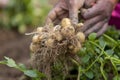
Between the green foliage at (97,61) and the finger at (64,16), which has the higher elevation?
the finger at (64,16)

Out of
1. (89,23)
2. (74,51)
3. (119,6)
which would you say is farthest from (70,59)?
(119,6)

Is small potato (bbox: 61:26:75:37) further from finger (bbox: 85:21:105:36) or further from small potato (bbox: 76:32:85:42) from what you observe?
finger (bbox: 85:21:105:36)

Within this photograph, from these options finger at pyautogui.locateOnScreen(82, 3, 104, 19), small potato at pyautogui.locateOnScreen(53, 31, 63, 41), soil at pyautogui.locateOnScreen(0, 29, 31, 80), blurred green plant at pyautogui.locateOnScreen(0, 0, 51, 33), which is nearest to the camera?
small potato at pyautogui.locateOnScreen(53, 31, 63, 41)

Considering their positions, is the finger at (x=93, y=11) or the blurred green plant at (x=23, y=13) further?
the blurred green plant at (x=23, y=13)

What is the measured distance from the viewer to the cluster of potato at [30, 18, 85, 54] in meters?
1.46

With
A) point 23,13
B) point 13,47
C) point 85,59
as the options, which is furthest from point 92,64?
point 23,13

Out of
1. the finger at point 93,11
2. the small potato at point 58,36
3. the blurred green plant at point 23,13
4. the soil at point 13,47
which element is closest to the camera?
the small potato at point 58,36

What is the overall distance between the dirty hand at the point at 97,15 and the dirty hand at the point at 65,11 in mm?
44

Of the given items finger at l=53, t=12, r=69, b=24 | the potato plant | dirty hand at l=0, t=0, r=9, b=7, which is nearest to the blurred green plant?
dirty hand at l=0, t=0, r=9, b=7

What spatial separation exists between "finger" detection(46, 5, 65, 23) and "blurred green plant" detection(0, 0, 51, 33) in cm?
237

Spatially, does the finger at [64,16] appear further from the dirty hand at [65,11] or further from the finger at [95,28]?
the finger at [95,28]

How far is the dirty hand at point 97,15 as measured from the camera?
5.18ft

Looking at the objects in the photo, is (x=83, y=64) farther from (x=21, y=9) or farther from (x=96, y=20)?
(x=21, y=9)

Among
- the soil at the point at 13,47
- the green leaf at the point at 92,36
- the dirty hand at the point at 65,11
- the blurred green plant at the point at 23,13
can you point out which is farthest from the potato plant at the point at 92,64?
the blurred green plant at the point at 23,13
